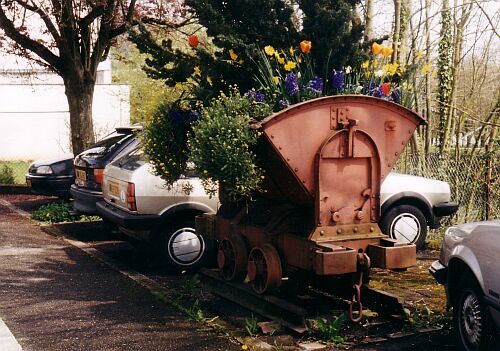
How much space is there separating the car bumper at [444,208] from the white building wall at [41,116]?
59.1 feet

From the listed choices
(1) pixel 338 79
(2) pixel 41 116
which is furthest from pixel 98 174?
(2) pixel 41 116

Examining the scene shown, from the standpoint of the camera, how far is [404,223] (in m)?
9.60

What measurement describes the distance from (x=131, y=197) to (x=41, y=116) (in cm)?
2026

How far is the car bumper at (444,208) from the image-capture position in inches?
388

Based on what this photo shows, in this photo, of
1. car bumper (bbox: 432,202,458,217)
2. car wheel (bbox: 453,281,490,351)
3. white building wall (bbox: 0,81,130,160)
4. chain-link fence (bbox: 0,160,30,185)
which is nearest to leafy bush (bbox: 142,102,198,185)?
car wheel (bbox: 453,281,490,351)

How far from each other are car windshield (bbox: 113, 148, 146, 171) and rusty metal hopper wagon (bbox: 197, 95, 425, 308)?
2.77 meters

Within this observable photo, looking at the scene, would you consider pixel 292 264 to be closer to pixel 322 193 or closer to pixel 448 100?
pixel 322 193

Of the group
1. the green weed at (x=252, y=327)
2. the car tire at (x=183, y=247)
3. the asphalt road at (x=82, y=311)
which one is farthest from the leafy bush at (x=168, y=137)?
the green weed at (x=252, y=327)

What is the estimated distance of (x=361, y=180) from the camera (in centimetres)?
629

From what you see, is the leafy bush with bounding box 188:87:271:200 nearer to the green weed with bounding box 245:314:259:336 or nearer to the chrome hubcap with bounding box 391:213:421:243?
the green weed with bounding box 245:314:259:336

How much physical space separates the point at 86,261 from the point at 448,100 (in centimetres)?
719

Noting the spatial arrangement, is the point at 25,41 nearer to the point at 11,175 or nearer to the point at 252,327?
the point at 11,175

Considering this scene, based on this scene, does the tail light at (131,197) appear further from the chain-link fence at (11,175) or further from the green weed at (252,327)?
the chain-link fence at (11,175)

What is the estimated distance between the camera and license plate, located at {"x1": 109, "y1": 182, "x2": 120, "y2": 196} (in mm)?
9203
